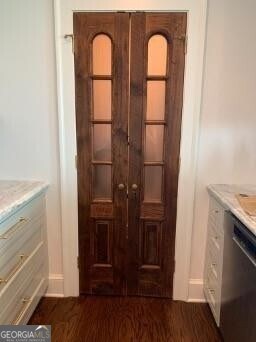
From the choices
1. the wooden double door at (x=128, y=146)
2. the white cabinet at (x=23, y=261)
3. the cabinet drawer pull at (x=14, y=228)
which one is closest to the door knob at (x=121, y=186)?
the wooden double door at (x=128, y=146)

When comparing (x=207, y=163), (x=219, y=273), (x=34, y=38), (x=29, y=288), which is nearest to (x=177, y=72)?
(x=207, y=163)

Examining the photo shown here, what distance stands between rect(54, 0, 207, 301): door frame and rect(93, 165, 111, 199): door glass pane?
17 cm

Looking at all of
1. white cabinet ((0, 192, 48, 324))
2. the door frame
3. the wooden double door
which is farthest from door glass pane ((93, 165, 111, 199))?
white cabinet ((0, 192, 48, 324))

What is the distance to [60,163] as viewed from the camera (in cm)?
229

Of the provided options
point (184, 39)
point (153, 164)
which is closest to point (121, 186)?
point (153, 164)

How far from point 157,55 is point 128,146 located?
714 millimetres

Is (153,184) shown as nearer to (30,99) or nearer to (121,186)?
(121,186)

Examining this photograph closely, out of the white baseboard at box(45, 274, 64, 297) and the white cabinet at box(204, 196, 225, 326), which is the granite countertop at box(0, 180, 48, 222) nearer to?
the white baseboard at box(45, 274, 64, 297)

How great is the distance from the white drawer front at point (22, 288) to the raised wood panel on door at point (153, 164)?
2.37ft

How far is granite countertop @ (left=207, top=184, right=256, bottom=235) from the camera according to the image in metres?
1.52

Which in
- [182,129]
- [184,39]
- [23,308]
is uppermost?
[184,39]

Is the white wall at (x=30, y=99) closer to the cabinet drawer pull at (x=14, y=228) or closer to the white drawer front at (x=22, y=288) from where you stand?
the white drawer front at (x=22, y=288)

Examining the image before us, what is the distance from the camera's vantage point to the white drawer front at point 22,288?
165 cm

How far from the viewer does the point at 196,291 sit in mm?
2443
